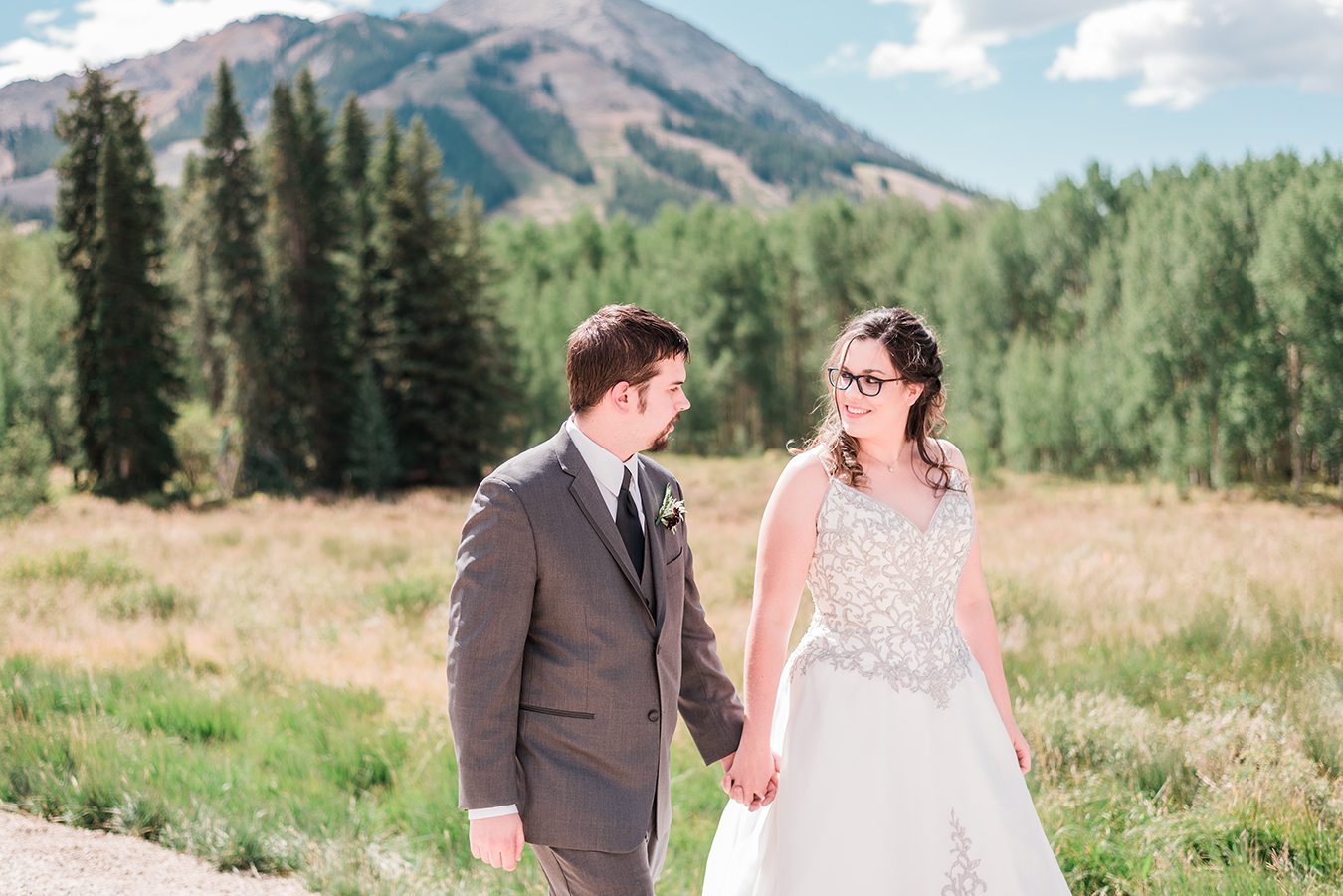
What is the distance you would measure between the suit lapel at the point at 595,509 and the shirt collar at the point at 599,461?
0.04m

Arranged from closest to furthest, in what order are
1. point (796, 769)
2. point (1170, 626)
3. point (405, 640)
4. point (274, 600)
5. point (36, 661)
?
point (796, 769) < point (36, 661) < point (1170, 626) < point (405, 640) < point (274, 600)

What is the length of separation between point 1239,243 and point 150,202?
40072mm

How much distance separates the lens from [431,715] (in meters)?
7.18

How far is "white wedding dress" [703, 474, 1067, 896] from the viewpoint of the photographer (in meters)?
3.13

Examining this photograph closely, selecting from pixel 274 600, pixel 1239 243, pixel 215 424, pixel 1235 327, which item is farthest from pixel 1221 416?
pixel 215 424

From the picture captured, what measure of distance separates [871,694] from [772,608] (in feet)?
1.47

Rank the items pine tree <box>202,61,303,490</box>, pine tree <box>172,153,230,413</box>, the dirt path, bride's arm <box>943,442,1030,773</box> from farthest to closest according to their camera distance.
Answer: pine tree <box>172,153,230,413</box>
pine tree <box>202,61,303,490</box>
the dirt path
bride's arm <box>943,442,1030,773</box>

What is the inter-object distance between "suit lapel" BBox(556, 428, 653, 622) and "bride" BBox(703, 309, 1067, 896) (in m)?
0.69

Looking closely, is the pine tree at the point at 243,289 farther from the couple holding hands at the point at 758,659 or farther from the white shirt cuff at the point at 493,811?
the white shirt cuff at the point at 493,811

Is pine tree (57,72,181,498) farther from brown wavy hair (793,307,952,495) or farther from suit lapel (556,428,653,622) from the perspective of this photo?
suit lapel (556,428,653,622)

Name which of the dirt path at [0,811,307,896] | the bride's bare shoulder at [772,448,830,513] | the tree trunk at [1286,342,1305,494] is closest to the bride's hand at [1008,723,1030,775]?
the bride's bare shoulder at [772,448,830,513]

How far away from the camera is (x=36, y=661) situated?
27.6 feet

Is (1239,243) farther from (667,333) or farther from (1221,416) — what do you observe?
(667,333)

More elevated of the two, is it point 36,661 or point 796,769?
point 796,769
